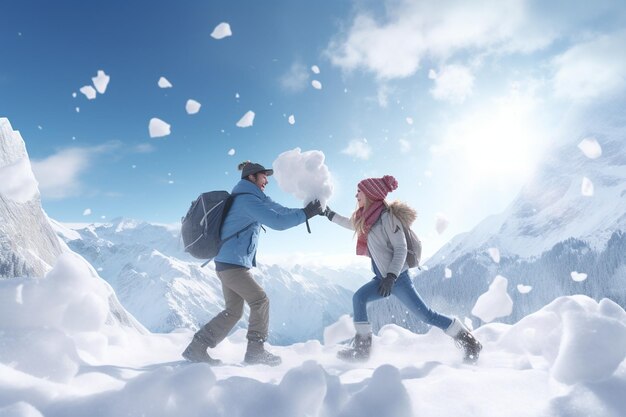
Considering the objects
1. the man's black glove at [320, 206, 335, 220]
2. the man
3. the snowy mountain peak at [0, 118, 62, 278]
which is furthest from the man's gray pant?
the snowy mountain peak at [0, 118, 62, 278]

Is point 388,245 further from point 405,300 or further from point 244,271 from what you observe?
point 244,271

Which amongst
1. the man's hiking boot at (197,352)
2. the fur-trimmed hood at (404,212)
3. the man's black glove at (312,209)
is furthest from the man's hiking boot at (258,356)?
the fur-trimmed hood at (404,212)

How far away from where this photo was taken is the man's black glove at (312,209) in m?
4.57

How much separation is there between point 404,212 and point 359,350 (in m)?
1.77

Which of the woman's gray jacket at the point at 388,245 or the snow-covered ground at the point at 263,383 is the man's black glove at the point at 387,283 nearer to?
the woman's gray jacket at the point at 388,245

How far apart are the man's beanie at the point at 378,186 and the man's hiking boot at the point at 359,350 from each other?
5.62ft

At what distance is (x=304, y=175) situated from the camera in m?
4.95

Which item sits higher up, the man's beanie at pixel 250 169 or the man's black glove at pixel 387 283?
the man's beanie at pixel 250 169

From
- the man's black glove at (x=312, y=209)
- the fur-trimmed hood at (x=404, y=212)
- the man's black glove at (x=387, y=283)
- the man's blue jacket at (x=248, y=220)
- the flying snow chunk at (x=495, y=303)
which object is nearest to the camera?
the man's blue jacket at (x=248, y=220)

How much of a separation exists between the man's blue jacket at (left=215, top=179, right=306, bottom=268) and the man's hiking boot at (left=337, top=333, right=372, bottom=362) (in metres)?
1.60

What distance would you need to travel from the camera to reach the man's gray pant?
13.8 feet

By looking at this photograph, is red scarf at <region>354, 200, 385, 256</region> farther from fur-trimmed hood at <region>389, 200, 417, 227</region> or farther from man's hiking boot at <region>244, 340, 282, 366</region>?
man's hiking boot at <region>244, 340, 282, 366</region>

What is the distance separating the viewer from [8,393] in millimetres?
1974

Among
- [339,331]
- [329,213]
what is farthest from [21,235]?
[329,213]
